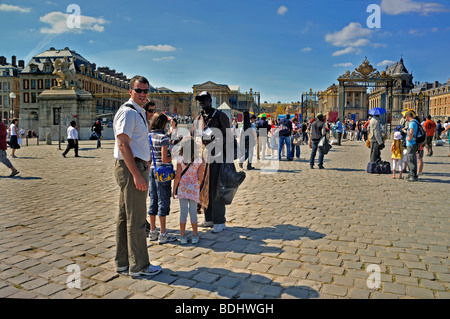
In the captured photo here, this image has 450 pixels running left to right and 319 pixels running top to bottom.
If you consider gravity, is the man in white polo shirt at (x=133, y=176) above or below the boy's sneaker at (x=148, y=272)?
above

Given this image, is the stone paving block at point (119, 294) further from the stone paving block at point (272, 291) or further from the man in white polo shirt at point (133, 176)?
the stone paving block at point (272, 291)

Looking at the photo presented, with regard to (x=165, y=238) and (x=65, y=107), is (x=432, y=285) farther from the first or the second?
(x=65, y=107)

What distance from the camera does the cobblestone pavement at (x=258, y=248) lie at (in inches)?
135

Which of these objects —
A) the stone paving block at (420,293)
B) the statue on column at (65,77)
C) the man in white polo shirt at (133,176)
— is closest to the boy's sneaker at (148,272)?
the man in white polo shirt at (133,176)

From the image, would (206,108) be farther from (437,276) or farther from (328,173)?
(328,173)

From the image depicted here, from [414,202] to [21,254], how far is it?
23.6ft

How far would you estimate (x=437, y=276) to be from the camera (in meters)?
3.70

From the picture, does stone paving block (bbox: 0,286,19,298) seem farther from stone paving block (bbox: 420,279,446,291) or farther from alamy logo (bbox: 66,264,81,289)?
stone paving block (bbox: 420,279,446,291)

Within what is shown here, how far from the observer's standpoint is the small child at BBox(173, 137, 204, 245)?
4871mm

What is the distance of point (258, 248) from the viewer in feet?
15.0

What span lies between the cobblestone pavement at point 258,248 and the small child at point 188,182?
1.00 ft

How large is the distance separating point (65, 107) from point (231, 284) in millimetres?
29104

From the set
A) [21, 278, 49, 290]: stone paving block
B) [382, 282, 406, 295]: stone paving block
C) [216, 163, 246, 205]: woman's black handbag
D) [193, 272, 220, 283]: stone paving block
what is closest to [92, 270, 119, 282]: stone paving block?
[21, 278, 49, 290]: stone paving block
